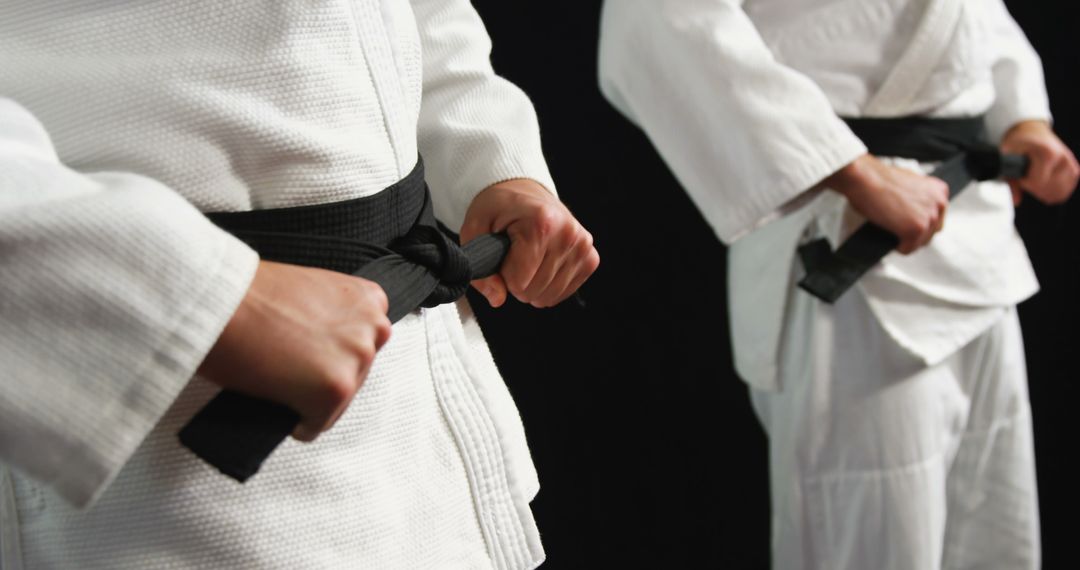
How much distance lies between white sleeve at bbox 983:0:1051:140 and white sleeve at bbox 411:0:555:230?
853 millimetres

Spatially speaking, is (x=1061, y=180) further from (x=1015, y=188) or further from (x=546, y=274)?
(x=546, y=274)

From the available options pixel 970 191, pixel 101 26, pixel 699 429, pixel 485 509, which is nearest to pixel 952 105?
pixel 970 191

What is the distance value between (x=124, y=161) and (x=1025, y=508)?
112cm

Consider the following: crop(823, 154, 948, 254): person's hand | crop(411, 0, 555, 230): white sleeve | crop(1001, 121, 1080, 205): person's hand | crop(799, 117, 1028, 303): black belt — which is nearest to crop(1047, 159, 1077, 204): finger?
crop(1001, 121, 1080, 205): person's hand

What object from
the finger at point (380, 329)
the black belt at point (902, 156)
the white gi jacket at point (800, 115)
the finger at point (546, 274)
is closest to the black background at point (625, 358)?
the white gi jacket at point (800, 115)

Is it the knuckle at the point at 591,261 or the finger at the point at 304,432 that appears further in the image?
the knuckle at the point at 591,261

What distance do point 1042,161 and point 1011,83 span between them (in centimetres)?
12

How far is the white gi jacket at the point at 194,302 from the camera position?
406mm

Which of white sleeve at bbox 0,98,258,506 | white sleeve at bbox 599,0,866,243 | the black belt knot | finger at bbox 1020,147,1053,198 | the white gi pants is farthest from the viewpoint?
finger at bbox 1020,147,1053,198

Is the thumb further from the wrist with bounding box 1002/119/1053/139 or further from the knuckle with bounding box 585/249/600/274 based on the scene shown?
the wrist with bounding box 1002/119/1053/139

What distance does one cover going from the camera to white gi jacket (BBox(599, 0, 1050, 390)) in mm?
1018

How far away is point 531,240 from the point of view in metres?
0.62

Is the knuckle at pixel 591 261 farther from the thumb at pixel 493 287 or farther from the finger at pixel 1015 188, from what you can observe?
the finger at pixel 1015 188

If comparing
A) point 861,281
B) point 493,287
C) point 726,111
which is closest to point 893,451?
point 861,281
